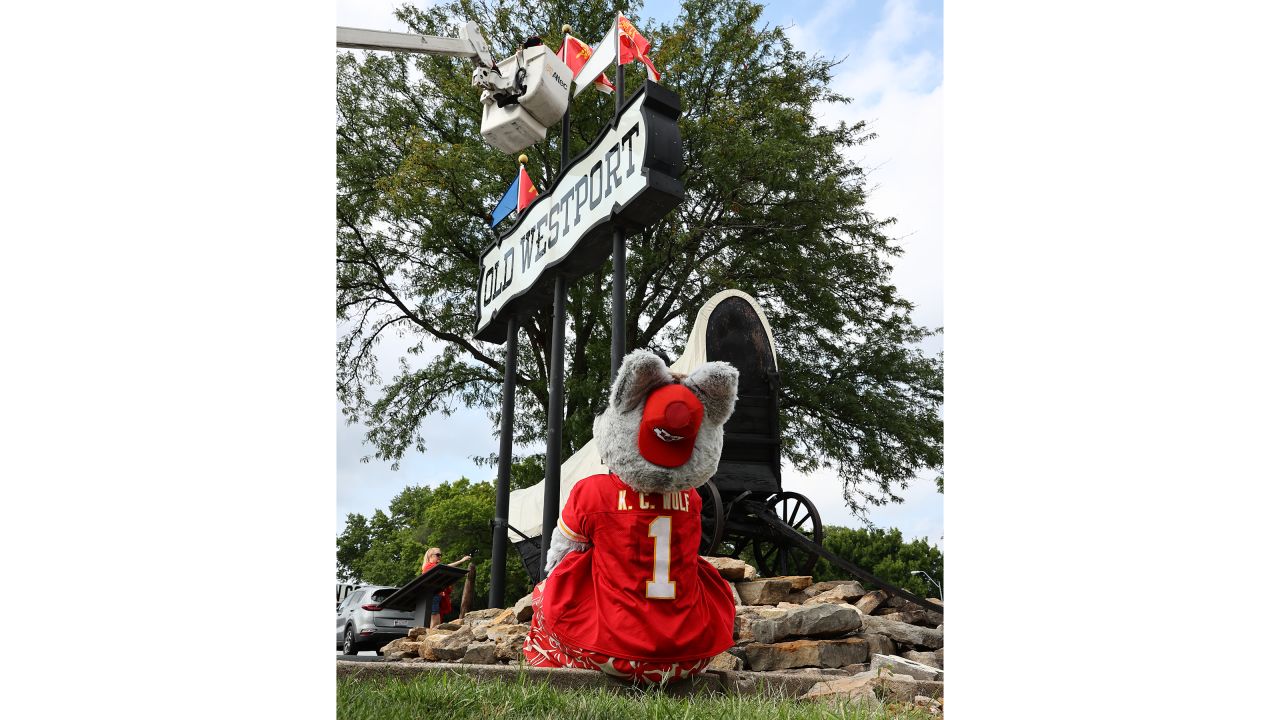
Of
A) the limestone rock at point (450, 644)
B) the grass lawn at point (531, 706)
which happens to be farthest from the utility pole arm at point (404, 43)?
the limestone rock at point (450, 644)

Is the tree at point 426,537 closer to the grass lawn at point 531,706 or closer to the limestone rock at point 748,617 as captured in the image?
the limestone rock at point 748,617

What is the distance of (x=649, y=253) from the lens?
13.2m

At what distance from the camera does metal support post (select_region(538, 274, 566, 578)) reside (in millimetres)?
5934

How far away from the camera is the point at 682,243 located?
524 inches

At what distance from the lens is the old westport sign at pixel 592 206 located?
5230 mm

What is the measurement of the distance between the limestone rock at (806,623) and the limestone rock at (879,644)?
0.19 m

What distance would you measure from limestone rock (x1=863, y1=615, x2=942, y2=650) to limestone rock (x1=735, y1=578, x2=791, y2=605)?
64 cm

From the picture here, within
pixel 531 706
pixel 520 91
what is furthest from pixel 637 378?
pixel 520 91

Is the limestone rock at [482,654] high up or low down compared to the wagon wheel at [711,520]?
down

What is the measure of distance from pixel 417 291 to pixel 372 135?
2.93 meters

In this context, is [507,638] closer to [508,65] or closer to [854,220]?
[508,65]

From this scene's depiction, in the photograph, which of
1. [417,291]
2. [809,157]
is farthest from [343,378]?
[809,157]

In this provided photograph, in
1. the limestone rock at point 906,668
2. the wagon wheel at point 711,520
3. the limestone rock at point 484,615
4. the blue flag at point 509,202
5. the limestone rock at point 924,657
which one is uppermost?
the blue flag at point 509,202

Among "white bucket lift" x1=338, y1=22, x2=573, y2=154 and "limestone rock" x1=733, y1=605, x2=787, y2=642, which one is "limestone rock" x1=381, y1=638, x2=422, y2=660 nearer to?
"limestone rock" x1=733, y1=605, x2=787, y2=642
